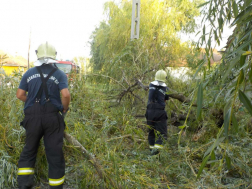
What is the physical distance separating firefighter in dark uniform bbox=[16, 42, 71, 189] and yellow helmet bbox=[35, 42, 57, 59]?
0.15 metres

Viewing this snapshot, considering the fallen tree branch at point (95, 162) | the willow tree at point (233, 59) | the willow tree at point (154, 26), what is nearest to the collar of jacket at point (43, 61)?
the fallen tree branch at point (95, 162)

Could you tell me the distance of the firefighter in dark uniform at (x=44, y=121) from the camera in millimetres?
2629

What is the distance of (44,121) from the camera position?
2.64 metres

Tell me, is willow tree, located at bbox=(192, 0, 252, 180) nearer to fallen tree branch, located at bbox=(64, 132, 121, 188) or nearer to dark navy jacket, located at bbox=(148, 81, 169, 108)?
fallen tree branch, located at bbox=(64, 132, 121, 188)

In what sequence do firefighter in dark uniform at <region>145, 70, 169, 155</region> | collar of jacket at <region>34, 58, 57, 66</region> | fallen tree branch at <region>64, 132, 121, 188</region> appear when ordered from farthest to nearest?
firefighter in dark uniform at <region>145, 70, 169, 155</region> → collar of jacket at <region>34, 58, 57, 66</region> → fallen tree branch at <region>64, 132, 121, 188</region>

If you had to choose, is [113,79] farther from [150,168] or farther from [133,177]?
[133,177]

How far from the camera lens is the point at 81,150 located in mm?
2775

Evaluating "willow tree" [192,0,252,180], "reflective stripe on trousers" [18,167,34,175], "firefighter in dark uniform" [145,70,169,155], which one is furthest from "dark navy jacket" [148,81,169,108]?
"reflective stripe on trousers" [18,167,34,175]

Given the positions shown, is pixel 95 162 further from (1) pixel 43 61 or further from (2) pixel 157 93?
(2) pixel 157 93

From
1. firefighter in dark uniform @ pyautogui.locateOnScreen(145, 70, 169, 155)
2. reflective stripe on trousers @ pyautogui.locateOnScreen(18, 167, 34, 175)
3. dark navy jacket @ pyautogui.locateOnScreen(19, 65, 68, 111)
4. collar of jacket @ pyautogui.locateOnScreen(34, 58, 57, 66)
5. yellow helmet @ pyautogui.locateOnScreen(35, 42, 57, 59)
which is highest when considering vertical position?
yellow helmet @ pyautogui.locateOnScreen(35, 42, 57, 59)

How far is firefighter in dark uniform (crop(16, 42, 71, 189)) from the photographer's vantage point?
2.63 m

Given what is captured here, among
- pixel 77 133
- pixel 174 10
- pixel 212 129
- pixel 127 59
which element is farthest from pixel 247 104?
pixel 174 10

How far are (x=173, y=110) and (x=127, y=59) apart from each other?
1558 millimetres

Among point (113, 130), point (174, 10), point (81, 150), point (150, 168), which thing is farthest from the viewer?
point (174, 10)
